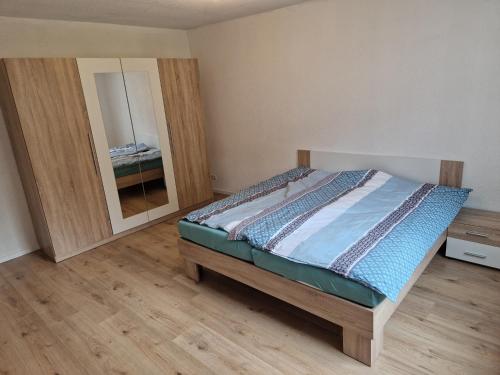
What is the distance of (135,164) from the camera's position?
11.5 feet

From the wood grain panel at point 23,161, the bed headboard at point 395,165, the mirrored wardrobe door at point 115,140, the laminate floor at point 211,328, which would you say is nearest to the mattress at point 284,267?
the laminate floor at point 211,328

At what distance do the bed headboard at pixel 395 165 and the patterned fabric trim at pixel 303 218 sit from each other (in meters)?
0.16

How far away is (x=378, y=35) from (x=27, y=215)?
3691 millimetres

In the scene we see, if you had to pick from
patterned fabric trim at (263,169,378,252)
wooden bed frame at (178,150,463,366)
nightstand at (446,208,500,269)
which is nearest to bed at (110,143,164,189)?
wooden bed frame at (178,150,463,366)

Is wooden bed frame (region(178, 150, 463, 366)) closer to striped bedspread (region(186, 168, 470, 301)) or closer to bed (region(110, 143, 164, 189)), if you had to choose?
striped bedspread (region(186, 168, 470, 301))

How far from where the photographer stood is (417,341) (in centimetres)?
186

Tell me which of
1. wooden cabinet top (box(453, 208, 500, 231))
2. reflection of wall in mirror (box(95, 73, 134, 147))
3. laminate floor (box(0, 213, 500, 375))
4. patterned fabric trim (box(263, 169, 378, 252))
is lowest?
laminate floor (box(0, 213, 500, 375))

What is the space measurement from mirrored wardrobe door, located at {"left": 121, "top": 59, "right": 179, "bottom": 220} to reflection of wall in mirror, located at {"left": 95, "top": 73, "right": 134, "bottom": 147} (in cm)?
7

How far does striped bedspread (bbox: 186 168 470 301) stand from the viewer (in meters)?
1.77

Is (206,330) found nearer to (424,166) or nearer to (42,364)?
(42,364)

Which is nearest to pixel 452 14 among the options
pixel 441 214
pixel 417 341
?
pixel 441 214

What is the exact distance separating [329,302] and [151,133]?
2.60 m

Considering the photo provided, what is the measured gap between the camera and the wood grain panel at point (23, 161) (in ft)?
9.01

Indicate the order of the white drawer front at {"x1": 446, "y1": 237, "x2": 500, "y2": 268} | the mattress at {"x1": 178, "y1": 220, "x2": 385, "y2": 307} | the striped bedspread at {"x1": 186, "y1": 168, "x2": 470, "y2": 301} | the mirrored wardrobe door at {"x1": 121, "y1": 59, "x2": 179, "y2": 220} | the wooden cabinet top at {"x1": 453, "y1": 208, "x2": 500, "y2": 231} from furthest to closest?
1. the mirrored wardrobe door at {"x1": 121, "y1": 59, "x2": 179, "y2": 220}
2. the wooden cabinet top at {"x1": 453, "y1": 208, "x2": 500, "y2": 231}
3. the white drawer front at {"x1": 446, "y1": 237, "x2": 500, "y2": 268}
4. the striped bedspread at {"x1": 186, "y1": 168, "x2": 470, "y2": 301}
5. the mattress at {"x1": 178, "y1": 220, "x2": 385, "y2": 307}
